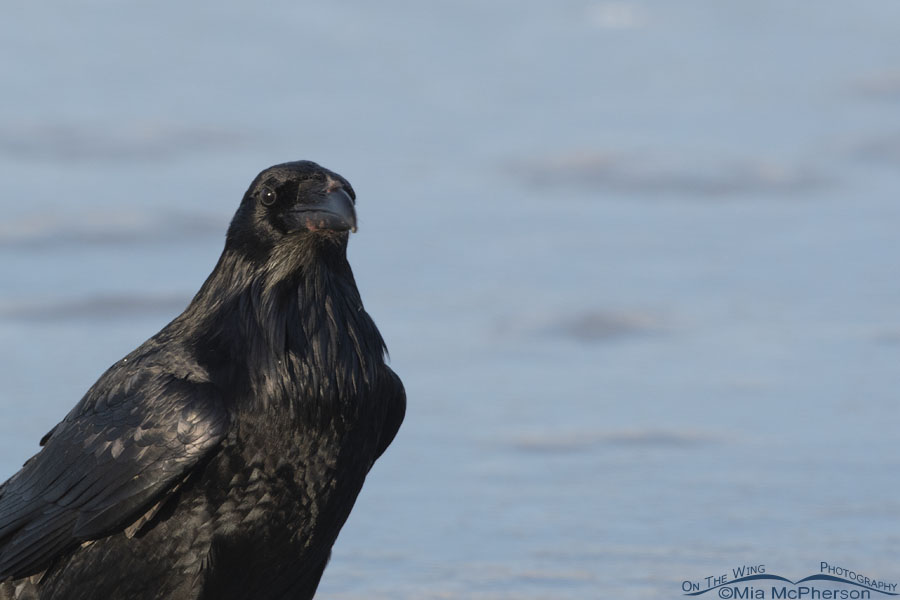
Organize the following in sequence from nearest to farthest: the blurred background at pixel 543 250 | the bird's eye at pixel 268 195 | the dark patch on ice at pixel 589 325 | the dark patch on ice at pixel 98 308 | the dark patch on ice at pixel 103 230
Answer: the bird's eye at pixel 268 195, the blurred background at pixel 543 250, the dark patch on ice at pixel 589 325, the dark patch on ice at pixel 98 308, the dark patch on ice at pixel 103 230

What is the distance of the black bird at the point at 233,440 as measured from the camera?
556 centimetres

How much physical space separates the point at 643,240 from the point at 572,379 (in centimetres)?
213

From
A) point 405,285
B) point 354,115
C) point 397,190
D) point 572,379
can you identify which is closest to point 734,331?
point 572,379

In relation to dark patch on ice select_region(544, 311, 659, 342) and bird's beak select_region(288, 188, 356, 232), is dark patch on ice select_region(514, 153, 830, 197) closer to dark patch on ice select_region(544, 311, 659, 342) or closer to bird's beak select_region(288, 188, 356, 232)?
dark patch on ice select_region(544, 311, 659, 342)

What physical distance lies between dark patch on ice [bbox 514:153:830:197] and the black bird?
6.52 meters

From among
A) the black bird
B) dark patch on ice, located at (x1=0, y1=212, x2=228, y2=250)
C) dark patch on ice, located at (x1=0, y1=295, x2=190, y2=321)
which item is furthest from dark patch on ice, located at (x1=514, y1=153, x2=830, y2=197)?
the black bird

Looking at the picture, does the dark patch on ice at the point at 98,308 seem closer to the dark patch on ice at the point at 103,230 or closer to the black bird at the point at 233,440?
the dark patch on ice at the point at 103,230

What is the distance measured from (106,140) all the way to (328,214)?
7.96 meters

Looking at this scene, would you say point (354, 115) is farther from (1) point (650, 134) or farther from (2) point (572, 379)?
(2) point (572, 379)

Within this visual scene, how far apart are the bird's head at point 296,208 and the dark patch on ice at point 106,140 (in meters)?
7.30

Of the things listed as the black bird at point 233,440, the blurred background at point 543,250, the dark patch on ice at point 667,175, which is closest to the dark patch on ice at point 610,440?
the blurred background at point 543,250

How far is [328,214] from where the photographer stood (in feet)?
18.4

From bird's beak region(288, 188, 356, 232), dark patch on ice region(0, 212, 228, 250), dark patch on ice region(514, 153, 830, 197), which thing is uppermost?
dark patch on ice region(514, 153, 830, 197)

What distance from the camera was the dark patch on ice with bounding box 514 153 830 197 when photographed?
40.0ft
